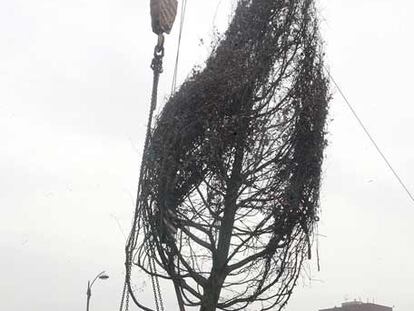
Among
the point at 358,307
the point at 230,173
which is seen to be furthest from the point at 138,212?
the point at 358,307

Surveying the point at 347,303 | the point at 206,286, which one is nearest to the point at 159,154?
the point at 206,286

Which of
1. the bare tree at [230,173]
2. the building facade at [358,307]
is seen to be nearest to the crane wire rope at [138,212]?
the bare tree at [230,173]

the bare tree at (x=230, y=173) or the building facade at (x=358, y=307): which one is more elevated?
the building facade at (x=358, y=307)

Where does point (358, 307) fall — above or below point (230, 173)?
above

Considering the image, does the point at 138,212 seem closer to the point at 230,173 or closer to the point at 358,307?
the point at 230,173

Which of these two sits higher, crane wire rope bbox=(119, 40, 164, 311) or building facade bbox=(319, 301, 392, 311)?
building facade bbox=(319, 301, 392, 311)

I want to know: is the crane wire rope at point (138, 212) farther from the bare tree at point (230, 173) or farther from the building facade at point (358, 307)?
the building facade at point (358, 307)

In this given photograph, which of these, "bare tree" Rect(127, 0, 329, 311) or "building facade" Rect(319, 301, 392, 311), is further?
"building facade" Rect(319, 301, 392, 311)

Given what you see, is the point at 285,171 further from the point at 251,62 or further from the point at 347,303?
the point at 347,303

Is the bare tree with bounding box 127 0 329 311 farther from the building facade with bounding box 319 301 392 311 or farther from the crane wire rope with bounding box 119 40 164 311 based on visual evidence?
the building facade with bounding box 319 301 392 311

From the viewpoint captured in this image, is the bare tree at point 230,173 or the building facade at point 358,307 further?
the building facade at point 358,307

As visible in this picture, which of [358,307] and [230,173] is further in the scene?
[358,307]

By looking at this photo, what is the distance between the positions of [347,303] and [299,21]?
56220 millimetres

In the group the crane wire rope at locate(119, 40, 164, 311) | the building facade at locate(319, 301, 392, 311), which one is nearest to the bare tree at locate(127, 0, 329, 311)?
the crane wire rope at locate(119, 40, 164, 311)
